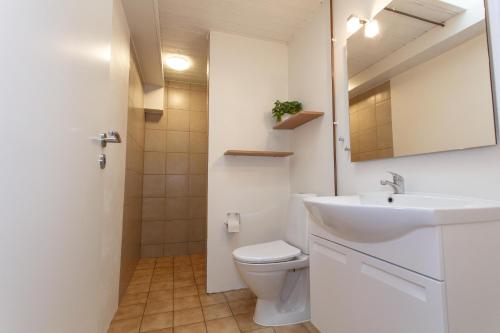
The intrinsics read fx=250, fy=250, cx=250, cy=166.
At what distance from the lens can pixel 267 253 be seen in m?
1.64

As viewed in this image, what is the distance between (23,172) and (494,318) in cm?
124

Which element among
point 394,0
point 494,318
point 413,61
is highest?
point 394,0

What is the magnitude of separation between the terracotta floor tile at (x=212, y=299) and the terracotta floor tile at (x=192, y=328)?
0.91 feet

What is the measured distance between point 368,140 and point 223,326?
4.83 ft

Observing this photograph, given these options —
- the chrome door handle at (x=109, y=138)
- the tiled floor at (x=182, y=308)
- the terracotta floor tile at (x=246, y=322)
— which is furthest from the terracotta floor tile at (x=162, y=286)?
the chrome door handle at (x=109, y=138)

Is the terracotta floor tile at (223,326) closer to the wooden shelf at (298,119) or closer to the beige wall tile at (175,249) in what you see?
the wooden shelf at (298,119)

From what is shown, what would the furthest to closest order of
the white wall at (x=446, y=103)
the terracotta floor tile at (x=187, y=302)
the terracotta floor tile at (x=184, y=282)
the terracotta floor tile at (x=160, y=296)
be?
Answer: the terracotta floor tile at (x=184, y=282)
the terracotta floor tile at (x=160, y=296)
the terracotta floor tile at (x=187, y=302)
the white wall at (x=446, y=103)

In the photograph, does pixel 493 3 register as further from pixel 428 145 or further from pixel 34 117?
pixel 34 117

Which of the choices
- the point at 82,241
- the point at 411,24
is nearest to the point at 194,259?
the point at 82,241

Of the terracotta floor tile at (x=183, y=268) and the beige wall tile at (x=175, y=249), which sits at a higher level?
the beige wall tile at (x=175, y=249)

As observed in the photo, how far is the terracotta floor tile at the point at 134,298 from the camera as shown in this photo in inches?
75.9

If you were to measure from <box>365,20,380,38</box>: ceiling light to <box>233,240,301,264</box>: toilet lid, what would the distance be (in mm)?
1431

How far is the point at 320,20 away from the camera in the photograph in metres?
2.00

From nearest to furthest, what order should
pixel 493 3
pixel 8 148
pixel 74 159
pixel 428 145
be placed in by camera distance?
pixel 8 148, pixel 74 159, pixel 493 3, pixel 428 145
